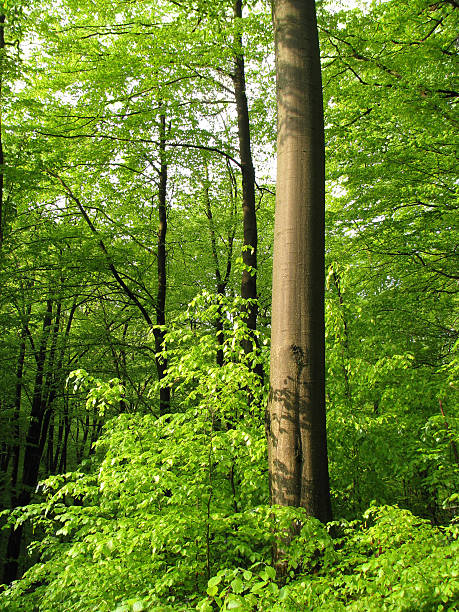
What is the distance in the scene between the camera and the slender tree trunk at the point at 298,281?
10.5 ft

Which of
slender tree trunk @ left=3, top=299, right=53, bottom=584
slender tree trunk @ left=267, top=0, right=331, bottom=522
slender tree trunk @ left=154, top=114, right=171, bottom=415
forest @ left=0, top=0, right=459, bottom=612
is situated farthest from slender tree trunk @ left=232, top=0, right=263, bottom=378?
slender tree trunk @ left=3, top=299, right=53, bottom=584

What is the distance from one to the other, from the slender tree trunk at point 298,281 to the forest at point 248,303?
18mm

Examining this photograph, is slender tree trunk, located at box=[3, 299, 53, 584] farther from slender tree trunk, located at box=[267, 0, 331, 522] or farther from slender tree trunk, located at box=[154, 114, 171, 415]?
slender tree trunk, located at box=[267, 0, 331, 522]

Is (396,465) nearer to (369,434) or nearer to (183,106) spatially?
(369,434)

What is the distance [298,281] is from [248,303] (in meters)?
1.02

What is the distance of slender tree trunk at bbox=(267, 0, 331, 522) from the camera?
3.20m

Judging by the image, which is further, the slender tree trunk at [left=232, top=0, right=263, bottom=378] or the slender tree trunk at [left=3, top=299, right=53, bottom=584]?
the slender tree trunk at [left=3, top=299, right=53, bottom=584]

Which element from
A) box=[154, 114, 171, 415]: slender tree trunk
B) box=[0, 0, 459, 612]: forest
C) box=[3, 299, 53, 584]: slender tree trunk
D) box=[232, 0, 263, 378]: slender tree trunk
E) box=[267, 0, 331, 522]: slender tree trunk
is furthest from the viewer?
box=[3, 299, 53, 584]: slender tree trunk

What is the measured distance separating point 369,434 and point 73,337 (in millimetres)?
8907

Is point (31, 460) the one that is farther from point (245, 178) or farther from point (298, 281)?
point (298, 281)

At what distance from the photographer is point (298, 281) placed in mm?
3500

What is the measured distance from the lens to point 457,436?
360 centimetres

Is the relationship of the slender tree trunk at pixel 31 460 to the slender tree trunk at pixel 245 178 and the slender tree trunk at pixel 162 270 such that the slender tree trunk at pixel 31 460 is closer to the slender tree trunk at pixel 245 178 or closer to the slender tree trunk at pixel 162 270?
the slender tree trunk at pixel 162 270

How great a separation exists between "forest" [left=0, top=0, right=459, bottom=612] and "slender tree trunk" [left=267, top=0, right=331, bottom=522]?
0.06 feet
